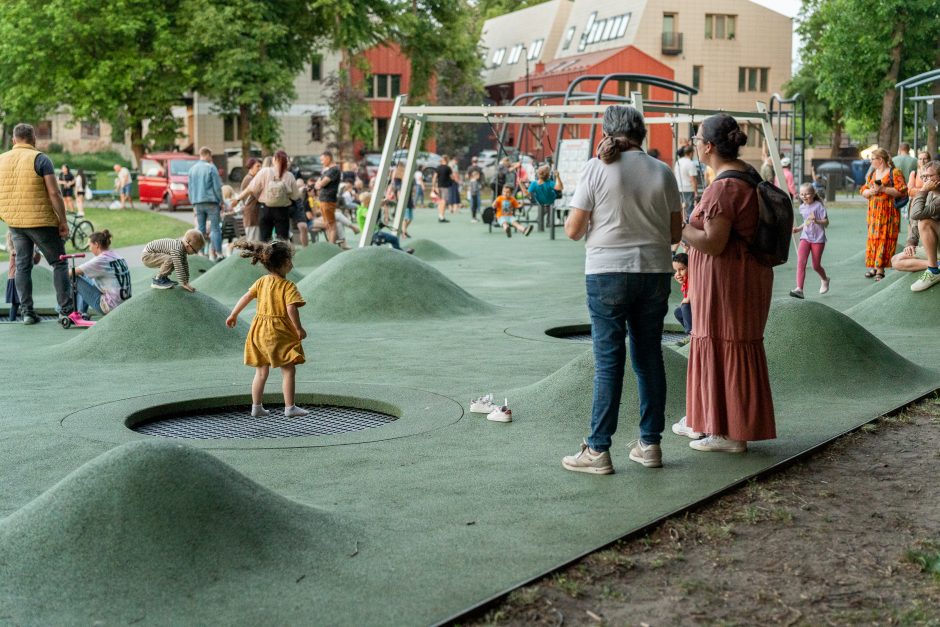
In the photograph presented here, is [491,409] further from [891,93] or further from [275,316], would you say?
[891,93]

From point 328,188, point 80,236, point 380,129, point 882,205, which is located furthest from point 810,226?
point 380,129

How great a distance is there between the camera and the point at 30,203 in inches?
488

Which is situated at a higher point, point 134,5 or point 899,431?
point 134,5

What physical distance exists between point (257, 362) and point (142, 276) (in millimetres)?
11897

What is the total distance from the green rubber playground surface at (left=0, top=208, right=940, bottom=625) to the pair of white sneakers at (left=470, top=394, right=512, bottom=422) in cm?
5

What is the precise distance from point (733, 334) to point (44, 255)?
27.1 feet

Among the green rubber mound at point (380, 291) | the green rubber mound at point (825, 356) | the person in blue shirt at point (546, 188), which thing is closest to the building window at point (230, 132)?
the person in blue shirt at point (546, 188)

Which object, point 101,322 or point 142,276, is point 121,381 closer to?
point 101,322

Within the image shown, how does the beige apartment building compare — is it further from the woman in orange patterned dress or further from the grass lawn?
the woman in orange patterned dress

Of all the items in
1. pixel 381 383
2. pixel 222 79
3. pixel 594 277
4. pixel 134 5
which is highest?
pixel 134 5

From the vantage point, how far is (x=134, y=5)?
156ft

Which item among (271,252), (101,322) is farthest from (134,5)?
(271,252)

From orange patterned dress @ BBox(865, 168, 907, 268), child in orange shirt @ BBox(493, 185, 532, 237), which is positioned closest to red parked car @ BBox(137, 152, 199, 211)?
child in orange shirt @ BBox(493, 185, 532, 237)

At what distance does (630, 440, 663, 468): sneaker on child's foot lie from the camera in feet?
20.9
